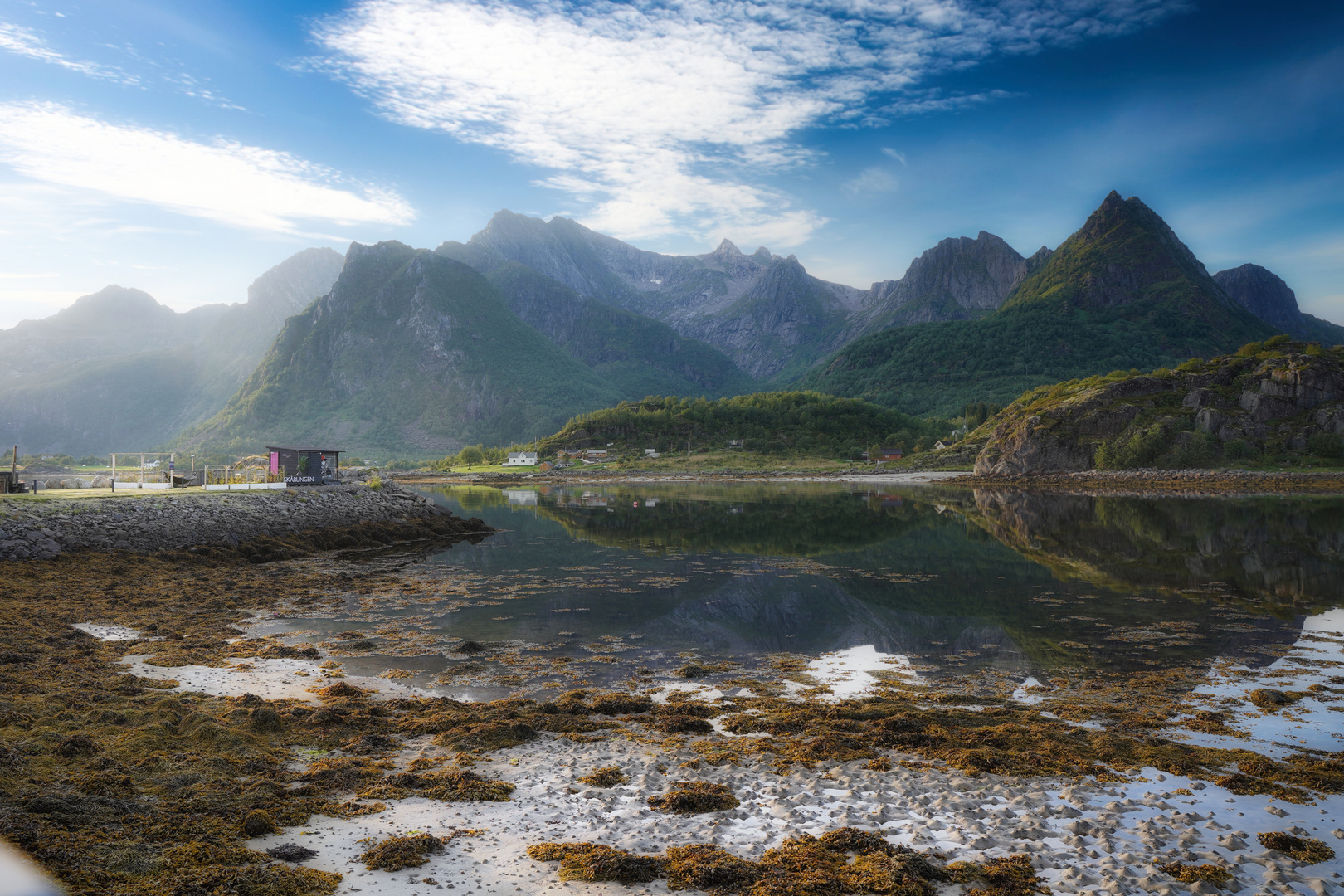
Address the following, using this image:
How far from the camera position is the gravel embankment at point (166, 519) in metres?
23.8

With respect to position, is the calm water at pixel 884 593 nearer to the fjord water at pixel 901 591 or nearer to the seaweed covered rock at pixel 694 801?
the fjord water at pixel 901 591

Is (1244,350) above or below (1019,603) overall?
above

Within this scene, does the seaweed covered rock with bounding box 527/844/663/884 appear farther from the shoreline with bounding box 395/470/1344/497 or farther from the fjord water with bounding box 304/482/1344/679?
the shoreline with bounding box 395/470/1344/497

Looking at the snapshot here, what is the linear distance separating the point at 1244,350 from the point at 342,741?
136985 mm

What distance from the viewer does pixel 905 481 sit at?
107m

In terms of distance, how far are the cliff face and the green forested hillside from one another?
7000 centimetres

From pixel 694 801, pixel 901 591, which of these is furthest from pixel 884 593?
pixel 694 801

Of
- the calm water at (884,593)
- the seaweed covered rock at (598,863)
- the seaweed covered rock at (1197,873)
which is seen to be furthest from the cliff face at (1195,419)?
the seaweed covered rock at (598,863)

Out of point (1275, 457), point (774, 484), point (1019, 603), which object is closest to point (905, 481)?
point (774, 484)

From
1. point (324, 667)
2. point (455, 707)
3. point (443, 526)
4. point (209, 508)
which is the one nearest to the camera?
point (455, 707)

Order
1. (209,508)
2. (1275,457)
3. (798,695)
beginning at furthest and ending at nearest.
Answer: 1. (1275,457)
2. (209,508)
3. (798,695)

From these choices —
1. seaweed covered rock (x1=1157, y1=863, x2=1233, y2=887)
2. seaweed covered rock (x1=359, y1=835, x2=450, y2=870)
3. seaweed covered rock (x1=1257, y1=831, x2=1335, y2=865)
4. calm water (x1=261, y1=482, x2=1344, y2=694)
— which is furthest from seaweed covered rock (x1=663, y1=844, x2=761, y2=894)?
calm water (x1=261, y1=482, x2=1344, y2=694)

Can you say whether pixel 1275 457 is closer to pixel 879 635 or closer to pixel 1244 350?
pixel 1244 350

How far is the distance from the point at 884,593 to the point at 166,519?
29.9 metres
